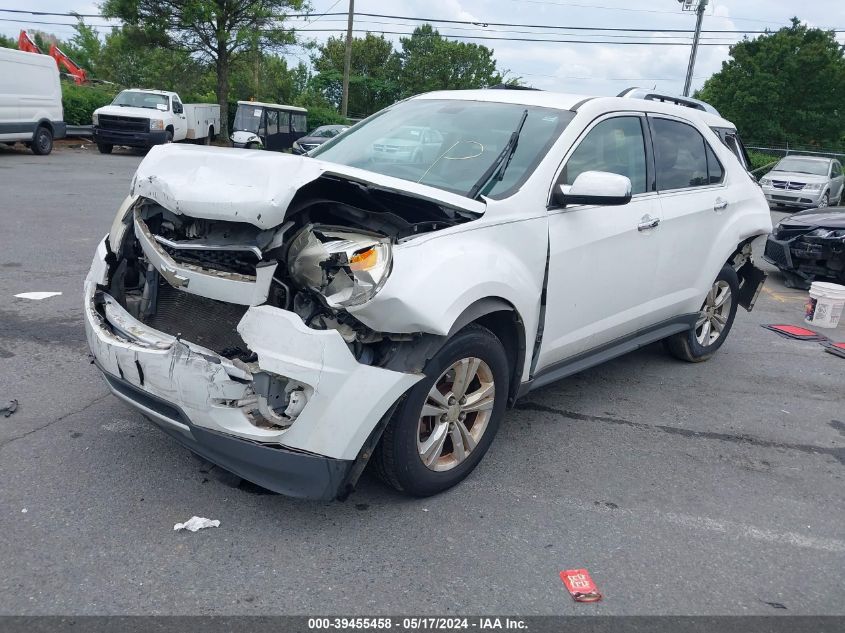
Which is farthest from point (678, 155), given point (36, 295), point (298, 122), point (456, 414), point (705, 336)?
point (298, 122)

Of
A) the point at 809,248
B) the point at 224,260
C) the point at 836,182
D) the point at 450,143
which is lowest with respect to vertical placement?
the point at 809,248

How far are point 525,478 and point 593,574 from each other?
0.80 meters

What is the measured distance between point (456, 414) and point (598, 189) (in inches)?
52.1

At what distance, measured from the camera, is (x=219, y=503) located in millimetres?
3227

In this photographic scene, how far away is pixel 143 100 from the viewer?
78.5 ft

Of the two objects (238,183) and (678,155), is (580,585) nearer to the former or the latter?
(238,183)

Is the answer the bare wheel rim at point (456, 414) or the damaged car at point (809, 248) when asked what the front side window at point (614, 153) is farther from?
the damaged car at point (809, 248)

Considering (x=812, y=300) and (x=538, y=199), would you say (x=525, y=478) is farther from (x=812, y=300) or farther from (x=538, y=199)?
(x=812, y=300)

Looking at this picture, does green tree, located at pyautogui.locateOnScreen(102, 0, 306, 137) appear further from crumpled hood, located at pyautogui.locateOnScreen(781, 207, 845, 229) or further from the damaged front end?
the damaged front end

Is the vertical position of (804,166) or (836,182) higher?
(804,166)

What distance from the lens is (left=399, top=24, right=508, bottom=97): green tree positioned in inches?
2864

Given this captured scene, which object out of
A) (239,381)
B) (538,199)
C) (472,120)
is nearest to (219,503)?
(239,381)

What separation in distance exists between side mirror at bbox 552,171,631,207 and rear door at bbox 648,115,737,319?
41.3 inches

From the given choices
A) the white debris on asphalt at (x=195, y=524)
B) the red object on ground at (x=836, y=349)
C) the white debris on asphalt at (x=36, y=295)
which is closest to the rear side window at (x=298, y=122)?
the white debris on asphalt at (x=36, y=295)
